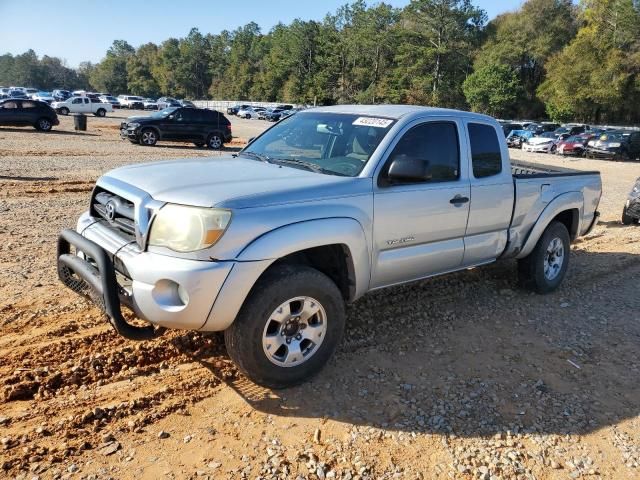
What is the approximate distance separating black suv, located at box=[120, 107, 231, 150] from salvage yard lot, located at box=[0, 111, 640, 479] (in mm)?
17100

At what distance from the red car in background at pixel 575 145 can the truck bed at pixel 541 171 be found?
24370mm

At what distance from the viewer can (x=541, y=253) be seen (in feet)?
18.3

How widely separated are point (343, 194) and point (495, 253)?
213cm

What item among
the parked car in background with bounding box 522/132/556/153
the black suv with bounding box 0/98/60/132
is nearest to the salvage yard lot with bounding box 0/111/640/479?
the black suv with bounding box 0/98/60/132

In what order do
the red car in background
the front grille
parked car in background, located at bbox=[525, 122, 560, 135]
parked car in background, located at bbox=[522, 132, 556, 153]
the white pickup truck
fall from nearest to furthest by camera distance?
the front grille
the red car in background
parked car in background, located at bbox=[522, 132, 556, 153]
parked car in background, located at bbox=[525, 122, 560, 135]
the white pickup truck

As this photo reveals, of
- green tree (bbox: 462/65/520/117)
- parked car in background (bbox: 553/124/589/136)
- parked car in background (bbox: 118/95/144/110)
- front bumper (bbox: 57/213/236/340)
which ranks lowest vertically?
front bumper (bbox: 57/213/236/340)

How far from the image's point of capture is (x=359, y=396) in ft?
11.8

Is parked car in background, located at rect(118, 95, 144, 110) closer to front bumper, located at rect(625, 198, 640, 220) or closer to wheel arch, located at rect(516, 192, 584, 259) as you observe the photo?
front bumper, located at rect(625, 198, 640, 220)

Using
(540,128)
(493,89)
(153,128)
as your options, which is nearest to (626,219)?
(153,128)

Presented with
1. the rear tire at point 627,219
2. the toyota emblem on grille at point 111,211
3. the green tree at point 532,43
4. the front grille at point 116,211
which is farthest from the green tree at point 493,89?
the toyota emblem on grille at point 111,211

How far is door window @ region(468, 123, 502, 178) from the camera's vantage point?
4.73 metres

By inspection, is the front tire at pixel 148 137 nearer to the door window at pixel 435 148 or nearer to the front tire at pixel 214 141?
the front tire at pixel 214 141

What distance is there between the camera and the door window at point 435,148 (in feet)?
13.8

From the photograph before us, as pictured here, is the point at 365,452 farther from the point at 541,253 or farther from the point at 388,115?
the point at 541,253
